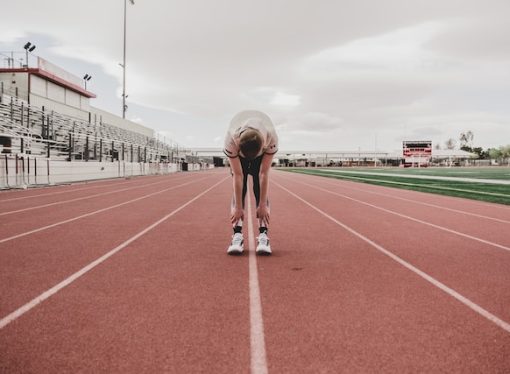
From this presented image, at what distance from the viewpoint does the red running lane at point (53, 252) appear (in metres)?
3.66

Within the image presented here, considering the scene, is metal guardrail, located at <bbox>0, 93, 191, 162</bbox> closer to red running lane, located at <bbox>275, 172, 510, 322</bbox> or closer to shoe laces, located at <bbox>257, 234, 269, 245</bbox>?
shoe laces, located at <bbox>257, 234, 269, 245</bbox>

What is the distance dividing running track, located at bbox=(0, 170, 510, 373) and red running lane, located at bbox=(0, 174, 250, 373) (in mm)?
12

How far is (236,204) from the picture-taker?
4699 millimetres

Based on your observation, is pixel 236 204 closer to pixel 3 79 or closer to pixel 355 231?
pixel 355 231

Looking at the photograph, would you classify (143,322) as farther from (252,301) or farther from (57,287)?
(57,287)

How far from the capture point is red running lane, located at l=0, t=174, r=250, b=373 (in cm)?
232

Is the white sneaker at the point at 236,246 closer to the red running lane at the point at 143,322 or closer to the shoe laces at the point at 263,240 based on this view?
the red running lane at the point at 143,322

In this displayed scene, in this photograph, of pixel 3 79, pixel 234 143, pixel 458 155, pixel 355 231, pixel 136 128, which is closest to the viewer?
pixel 234 143

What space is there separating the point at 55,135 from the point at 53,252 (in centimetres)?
2287

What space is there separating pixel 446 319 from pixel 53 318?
117 inches

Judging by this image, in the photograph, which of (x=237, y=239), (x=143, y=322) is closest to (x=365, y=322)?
(x=143, y=322)

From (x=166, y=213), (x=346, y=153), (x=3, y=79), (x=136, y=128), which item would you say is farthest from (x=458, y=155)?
(x=166, y=213)

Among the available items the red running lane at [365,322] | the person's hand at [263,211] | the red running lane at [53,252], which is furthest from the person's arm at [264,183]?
the red running lane at [53,252]

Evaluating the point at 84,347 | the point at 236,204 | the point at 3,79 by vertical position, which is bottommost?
the point at 84,347
